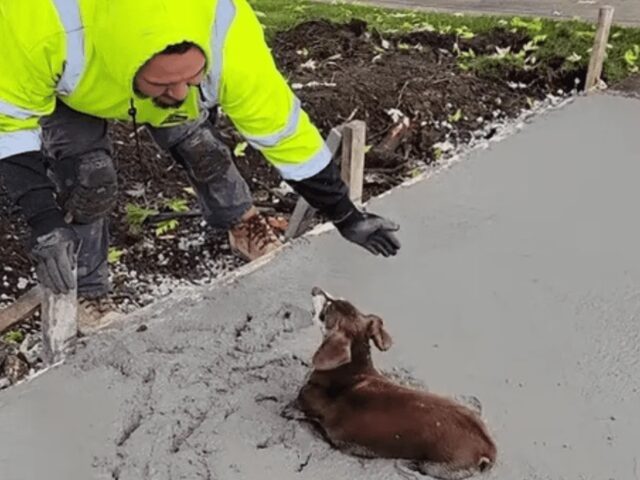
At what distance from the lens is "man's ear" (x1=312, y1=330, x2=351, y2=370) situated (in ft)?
9.29

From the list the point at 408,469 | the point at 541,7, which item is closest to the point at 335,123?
the point at 408,469

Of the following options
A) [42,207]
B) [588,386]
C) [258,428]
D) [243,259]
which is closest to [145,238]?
[243,259]

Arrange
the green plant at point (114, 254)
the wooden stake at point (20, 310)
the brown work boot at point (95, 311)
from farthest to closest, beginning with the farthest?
the green plant at point (114, 254), the wooden stake at point (20, 310), the brown work boot at point (95, 311)

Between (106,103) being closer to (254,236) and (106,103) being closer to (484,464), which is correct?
(254,236)

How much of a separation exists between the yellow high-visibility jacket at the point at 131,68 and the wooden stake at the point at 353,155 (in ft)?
2.15

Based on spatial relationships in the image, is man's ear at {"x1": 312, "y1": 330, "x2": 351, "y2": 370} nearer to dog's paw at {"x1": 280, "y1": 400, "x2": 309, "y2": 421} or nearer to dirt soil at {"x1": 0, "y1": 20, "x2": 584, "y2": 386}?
dog's paw at {"x1": 280, "y1": 400, "x2": 309, "y2": 421}

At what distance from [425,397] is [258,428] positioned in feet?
1.72

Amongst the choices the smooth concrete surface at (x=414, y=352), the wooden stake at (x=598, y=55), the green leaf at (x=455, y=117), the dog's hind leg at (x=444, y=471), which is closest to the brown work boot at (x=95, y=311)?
the smooth concrete surface at (x=414, y=352)

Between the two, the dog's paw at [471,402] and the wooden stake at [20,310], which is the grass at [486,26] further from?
the wooden stake at [20,310]

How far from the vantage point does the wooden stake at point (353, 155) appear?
418 centimetres

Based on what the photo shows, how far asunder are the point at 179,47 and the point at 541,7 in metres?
6.77

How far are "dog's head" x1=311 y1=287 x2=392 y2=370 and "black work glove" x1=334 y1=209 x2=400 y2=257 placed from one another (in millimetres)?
614

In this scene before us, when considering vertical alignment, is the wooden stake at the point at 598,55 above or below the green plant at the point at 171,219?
→ above

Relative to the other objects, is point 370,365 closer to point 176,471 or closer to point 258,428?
point 258,428
